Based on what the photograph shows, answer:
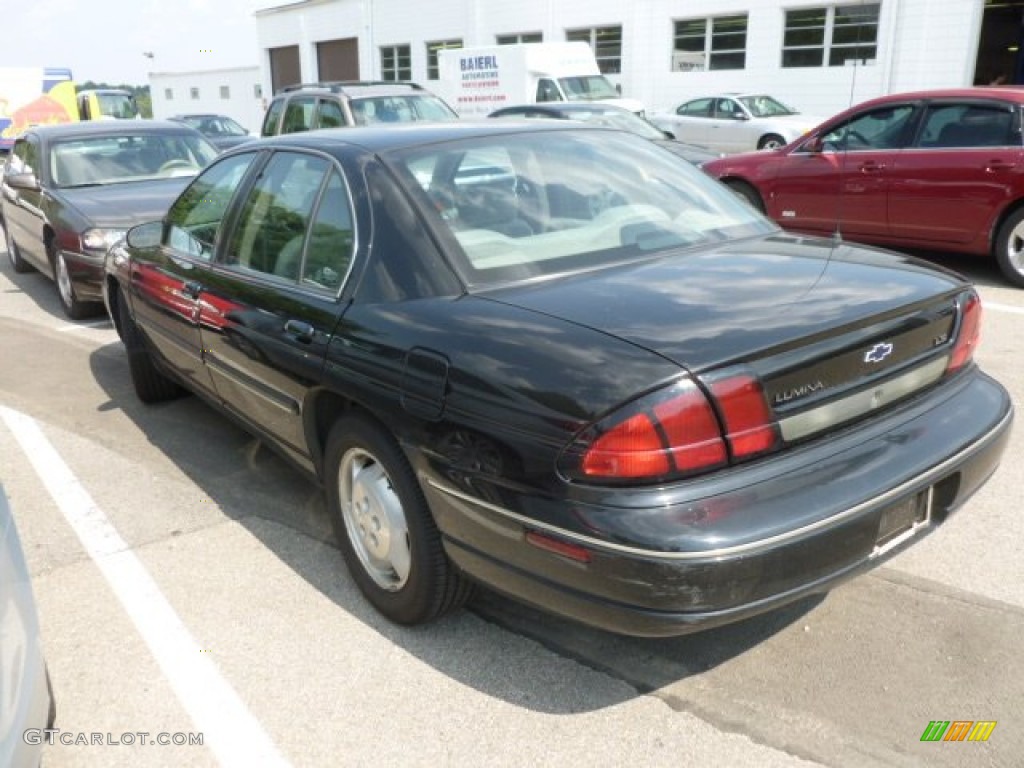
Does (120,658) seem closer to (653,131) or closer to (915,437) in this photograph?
(915,437)

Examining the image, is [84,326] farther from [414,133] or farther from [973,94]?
[973,94]

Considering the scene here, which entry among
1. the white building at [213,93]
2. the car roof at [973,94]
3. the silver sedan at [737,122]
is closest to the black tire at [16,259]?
the car roof at [973,94]

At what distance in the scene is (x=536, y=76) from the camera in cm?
2008

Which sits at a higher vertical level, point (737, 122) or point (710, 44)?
point (710, 44)

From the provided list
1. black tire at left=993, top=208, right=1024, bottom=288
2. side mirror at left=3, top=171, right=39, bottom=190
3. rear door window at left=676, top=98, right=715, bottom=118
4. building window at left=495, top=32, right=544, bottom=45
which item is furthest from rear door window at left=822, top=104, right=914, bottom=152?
building window at left=495, top=32, right=544, bottom=45

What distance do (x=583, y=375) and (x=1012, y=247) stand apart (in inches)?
260

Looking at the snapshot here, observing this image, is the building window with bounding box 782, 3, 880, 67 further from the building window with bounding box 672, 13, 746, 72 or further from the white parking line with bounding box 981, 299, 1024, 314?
the white parking line with bounding box 981, 299, 1024, 314

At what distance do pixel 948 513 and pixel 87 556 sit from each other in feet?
10.5

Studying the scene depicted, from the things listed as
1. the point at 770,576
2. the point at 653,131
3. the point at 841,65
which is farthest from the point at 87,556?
the point at 841,65

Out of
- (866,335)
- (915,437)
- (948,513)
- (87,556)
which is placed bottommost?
(87,556)

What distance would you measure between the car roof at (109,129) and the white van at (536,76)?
10311 millimetres

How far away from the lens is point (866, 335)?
2559 mm

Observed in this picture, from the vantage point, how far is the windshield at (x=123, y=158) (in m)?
8.47

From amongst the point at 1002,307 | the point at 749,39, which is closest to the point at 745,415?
the point at 1002,307
